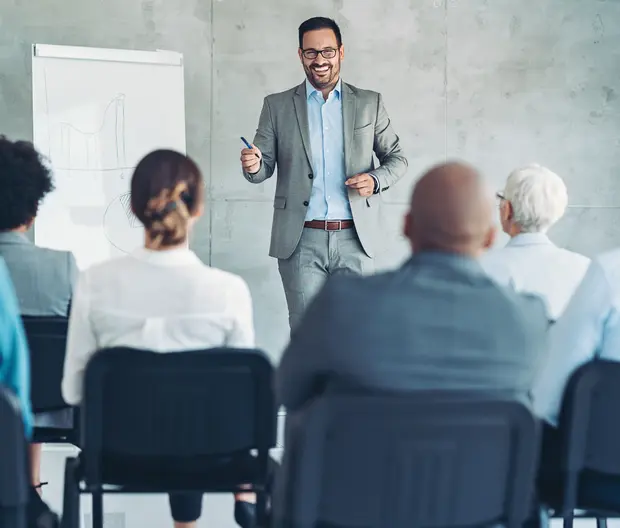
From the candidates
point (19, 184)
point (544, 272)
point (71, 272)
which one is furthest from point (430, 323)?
point (19, 184)

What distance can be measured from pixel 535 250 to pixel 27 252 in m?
1.50

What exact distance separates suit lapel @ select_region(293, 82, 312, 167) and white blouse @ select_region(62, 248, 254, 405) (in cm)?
192

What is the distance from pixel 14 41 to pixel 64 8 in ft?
1.01

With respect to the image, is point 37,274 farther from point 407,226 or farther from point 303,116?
point 303,116

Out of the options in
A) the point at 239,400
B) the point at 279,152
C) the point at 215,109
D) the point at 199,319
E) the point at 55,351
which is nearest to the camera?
the point at 239,400

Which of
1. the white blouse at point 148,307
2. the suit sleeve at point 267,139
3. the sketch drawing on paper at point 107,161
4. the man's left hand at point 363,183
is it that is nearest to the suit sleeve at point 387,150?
the man's left hand at point 363,183

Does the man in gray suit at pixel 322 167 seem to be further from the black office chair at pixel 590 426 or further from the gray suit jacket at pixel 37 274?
the black office chair at pixel 590 426

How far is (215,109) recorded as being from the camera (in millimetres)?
4512

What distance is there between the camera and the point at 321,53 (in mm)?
3654

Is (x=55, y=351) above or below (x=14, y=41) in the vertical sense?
below

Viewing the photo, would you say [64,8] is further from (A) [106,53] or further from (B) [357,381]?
(B) [357,381]

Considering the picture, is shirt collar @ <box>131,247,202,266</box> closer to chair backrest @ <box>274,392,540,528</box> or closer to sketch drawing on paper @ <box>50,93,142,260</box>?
chair backrest @ <box>274,392,540,528</box>

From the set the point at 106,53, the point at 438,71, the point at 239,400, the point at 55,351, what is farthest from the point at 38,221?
the point at 239,400

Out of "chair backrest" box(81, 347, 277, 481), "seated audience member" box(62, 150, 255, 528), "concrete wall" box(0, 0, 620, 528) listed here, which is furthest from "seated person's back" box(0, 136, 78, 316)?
"concrete wall" box(0, 0, 620, 528)
